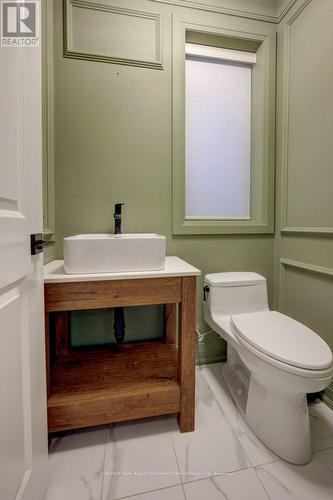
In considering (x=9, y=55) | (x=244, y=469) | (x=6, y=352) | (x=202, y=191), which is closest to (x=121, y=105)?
(x=202, y=191)

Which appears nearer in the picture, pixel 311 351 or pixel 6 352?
pixel 6 352

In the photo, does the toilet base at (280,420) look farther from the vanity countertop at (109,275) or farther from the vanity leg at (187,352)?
the vanity countertop at (109,275)

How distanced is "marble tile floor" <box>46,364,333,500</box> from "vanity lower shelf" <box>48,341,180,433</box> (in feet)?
0.39

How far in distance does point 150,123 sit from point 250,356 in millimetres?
1457

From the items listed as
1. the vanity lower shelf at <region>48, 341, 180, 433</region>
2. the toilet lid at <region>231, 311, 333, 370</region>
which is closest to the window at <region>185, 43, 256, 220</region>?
the toilet lid at <region>231, 311, 333, 370</region>

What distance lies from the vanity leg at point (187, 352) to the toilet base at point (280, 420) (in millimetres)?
302

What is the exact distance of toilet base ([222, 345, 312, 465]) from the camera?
1.07 meters

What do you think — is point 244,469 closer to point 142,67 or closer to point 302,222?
point 302,222

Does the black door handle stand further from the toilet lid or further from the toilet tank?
the toilet tank

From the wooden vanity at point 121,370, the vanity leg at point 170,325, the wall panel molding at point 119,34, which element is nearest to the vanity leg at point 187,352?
the wooden vanity at point 121,370

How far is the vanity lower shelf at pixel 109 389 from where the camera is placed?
1131 millimetres

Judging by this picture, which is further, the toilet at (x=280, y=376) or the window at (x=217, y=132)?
the window at (x=217, y=132)

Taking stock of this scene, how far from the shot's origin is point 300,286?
1619mm

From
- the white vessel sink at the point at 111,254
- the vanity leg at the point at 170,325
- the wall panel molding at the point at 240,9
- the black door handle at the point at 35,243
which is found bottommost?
the vanity leg at the point at 170,325
